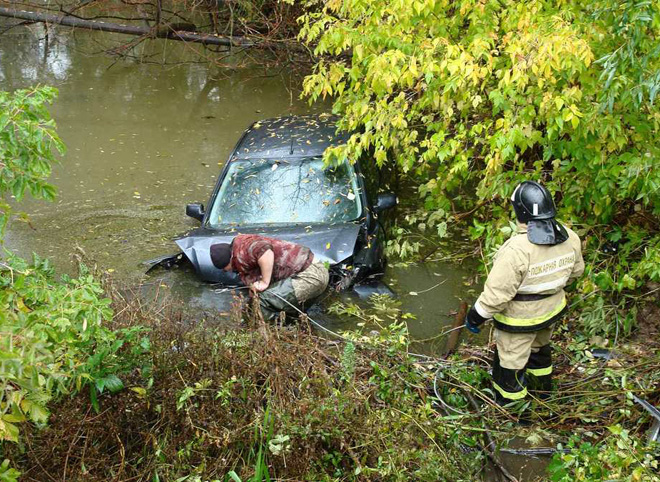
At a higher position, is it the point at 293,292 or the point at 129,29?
the point at 129,29

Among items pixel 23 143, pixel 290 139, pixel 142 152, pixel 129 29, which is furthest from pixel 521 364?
pixel 129 29

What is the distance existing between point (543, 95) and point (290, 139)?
2818mm

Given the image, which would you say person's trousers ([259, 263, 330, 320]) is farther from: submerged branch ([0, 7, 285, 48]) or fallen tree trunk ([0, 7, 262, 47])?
fallen tree trunk ([0, 7, 262, 47])

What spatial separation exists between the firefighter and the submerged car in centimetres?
178

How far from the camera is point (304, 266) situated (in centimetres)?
577

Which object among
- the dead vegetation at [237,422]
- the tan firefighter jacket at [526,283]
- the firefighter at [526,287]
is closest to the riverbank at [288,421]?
the dead vegetation at [237,422]

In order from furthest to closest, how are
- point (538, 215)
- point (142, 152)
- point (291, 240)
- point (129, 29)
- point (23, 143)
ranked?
point (129, 29), point (142, 152), point (291, 240), point (538, 215), point (23, 143)

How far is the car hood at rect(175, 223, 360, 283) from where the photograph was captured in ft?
20.2

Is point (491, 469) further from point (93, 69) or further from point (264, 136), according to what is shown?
point (93, 69)

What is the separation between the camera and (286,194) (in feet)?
22.7

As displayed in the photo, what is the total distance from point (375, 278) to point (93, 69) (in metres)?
10.8

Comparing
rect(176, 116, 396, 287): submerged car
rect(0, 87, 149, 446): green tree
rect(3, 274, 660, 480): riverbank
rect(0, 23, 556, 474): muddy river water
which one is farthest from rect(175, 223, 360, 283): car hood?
rect(0, 87, 149, 446): green tree

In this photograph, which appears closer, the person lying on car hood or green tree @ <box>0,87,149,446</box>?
green tree @ <box>0,87,149,446</box>

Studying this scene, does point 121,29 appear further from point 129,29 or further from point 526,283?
point 526,283
